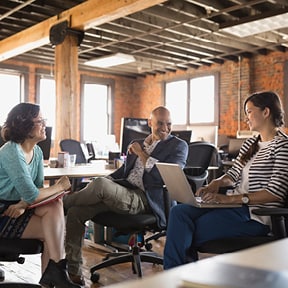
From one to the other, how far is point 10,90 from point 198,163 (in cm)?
823

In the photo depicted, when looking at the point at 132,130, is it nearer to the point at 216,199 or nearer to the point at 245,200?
the point at 216,199

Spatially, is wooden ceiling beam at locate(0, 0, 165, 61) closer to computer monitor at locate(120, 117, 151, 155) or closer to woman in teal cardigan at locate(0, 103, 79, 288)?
computer monitor at locate(120, 117, 151, 155)

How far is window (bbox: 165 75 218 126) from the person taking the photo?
35.7 ft

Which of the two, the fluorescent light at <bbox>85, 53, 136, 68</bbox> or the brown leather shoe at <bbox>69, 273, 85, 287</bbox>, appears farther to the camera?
the fluorescent light at <bbox>85, 53, 136, 68</bbox>

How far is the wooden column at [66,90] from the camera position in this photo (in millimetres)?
6355

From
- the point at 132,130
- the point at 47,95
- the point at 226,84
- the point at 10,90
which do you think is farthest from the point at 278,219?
the point at 47,95

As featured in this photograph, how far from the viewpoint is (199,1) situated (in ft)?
20.5

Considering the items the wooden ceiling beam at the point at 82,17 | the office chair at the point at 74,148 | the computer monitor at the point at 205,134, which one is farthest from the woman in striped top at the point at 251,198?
the computer monitor at the point at 205,134

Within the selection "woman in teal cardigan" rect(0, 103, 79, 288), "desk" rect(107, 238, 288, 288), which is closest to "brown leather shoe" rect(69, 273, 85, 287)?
"woman in teal cardigan" rect(0, 103, 79, 288)

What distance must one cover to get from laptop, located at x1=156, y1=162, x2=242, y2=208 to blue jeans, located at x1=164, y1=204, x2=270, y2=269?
0.09 meters

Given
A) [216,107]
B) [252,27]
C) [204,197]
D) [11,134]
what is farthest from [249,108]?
[216,107]

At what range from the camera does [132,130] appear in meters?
3.98

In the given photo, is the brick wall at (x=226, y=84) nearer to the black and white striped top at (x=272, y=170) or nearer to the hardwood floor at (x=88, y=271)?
the hardwood floor at (x=88, y=271)

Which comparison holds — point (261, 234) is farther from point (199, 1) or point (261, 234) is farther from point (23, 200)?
point (199, 1)
